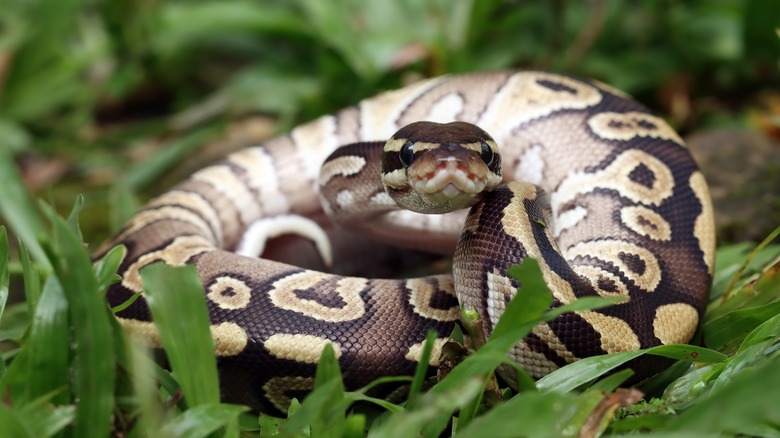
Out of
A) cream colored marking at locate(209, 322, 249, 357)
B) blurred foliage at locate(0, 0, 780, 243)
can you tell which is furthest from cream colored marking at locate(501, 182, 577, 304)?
blurred foliage at locate(0, 0, 780, 243)

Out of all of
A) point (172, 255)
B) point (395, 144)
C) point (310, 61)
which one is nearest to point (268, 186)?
point (172, 255)

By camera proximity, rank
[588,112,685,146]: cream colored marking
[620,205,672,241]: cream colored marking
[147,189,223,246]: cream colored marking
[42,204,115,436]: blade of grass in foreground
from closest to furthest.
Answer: [42,204,115,436]: blade of grass in foreground
[620,205,672,241]: cream colored marking
[588,112,685,146]: cream colored marking
[147,189,223,246]: cream colored marking

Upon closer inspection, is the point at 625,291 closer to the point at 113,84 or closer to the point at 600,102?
the point at 600,102

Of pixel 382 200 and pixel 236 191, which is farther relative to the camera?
pixel 236 191

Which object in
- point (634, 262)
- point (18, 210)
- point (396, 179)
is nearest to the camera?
point (396, 179)

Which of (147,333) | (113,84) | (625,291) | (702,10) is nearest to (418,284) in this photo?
(625,291)

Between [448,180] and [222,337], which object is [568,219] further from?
[222,337]

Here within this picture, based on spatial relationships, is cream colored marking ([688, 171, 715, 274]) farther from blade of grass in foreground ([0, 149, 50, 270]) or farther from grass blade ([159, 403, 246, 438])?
blade of grass in foreground ([0, 149, 50, 270])
